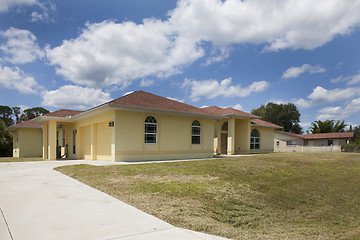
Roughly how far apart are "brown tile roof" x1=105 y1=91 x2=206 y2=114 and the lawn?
6.46 m

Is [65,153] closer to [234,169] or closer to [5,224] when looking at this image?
[234,169]

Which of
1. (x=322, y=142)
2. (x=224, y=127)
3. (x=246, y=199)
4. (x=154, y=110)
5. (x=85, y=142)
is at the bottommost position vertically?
(x=322, y=142)

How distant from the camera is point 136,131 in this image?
16781mm

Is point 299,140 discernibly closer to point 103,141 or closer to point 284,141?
point 284,141

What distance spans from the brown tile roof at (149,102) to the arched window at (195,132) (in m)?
1.09

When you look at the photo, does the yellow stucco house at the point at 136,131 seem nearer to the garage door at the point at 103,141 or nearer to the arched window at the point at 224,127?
the garage door at the point at 103,141

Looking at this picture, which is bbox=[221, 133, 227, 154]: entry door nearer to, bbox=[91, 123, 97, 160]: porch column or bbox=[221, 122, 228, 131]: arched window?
bbox=[221, 122, 228, 131]: arched window

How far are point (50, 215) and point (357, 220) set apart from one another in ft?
25.3

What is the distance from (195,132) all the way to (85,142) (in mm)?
9336

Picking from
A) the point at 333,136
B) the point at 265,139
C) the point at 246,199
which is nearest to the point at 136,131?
the point at 246,199

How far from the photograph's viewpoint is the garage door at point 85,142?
66.2ft

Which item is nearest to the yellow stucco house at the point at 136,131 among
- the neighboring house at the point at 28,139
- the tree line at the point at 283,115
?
the neighboring house at the point at 28,139

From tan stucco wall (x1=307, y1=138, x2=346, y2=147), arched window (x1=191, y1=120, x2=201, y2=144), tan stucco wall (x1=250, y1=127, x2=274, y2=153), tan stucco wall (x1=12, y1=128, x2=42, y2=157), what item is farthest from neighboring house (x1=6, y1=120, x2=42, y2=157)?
tan stucco wall (x1=307, y1=138, x2=346, y2=147)

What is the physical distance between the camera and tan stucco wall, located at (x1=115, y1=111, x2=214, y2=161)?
16.2m
